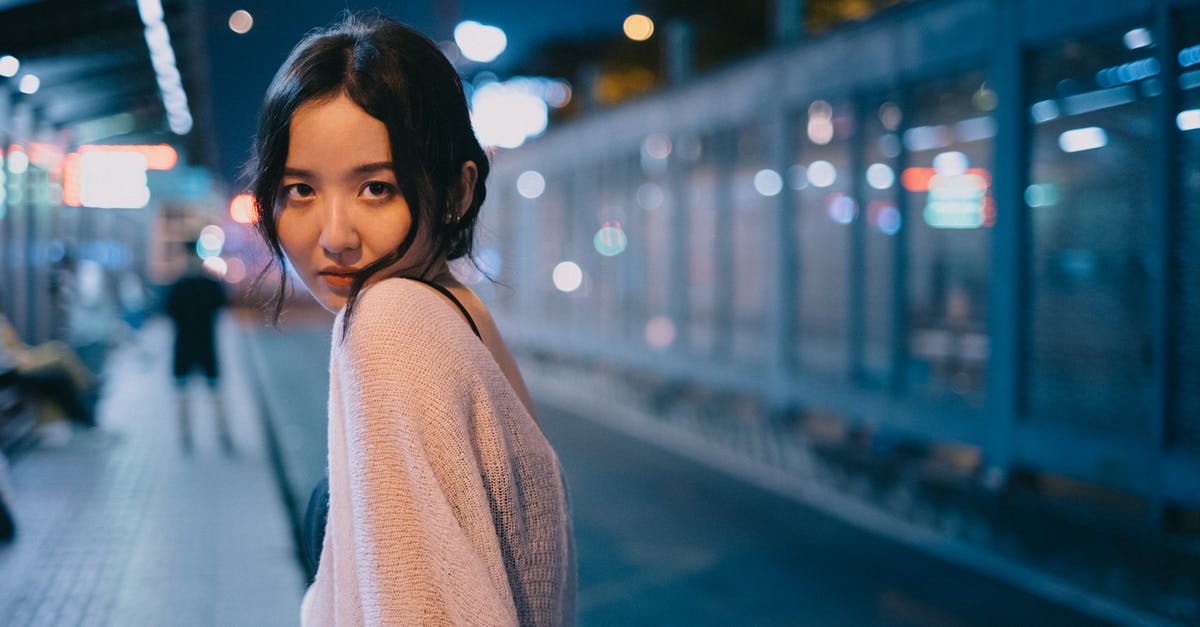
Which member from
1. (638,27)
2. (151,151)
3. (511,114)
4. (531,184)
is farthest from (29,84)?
(638,27)

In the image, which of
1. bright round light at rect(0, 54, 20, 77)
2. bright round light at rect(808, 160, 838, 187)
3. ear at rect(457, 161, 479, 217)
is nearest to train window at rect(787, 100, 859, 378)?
bright round light at rect(808, 160, 838, 187)

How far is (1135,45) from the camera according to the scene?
7141 mm

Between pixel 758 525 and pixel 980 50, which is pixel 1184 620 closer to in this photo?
pixel 758 525

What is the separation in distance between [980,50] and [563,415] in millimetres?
7246

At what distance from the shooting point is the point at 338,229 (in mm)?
1165

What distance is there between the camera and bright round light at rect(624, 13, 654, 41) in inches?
1463

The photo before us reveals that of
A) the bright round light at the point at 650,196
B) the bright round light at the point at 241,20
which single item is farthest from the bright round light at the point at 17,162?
the bright round light at the point at 650,196

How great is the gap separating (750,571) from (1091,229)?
12.0 ft

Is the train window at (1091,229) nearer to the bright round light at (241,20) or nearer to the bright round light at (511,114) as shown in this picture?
the bright round light at (241,20)

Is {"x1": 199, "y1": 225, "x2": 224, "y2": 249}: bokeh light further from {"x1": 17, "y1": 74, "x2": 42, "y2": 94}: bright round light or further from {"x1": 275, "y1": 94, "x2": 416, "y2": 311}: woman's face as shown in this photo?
{"x1": 275, "y1": 94, "x2": 416, "y2": 311}: woman's face

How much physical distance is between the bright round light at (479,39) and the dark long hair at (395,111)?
31266mm

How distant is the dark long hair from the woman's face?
0.01 m

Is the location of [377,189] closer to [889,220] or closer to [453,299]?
[453,299]

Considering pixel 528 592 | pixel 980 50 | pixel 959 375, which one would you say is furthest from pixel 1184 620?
pixel 528 592
